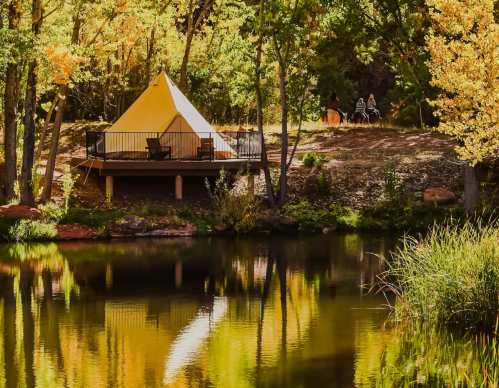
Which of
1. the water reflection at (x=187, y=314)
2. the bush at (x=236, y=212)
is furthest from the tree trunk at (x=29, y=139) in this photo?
the bush at (x=236, y=212)

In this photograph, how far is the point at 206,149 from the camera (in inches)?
1008

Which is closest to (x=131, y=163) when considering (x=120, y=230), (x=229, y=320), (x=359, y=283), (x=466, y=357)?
(x=120, y=230)

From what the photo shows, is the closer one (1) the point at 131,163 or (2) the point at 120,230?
(2) the point at 120,230

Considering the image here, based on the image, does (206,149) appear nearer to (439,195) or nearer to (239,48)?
(239,48)

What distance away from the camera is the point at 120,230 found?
75.9 ft

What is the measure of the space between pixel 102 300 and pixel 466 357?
687cm

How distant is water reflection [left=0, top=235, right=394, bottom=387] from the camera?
34.7 ft

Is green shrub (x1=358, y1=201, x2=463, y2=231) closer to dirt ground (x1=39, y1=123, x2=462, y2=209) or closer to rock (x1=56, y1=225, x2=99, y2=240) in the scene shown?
dirt ground (x1=39, y1=123, x2=462, y2=209)

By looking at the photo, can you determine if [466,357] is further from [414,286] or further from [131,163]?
[131,163]

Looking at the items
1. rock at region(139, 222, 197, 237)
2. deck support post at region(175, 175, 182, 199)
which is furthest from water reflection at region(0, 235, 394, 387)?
deck support post at region(175, 175, 182, 199)

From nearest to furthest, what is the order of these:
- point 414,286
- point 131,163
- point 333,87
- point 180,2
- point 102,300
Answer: point 414,286 → point 102,300 → point 131,163 → point 180,2 → point 333,87

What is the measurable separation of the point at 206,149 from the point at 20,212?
6.11 m

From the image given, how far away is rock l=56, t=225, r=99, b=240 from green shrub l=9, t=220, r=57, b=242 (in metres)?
0.25

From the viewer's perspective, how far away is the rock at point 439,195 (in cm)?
2603
